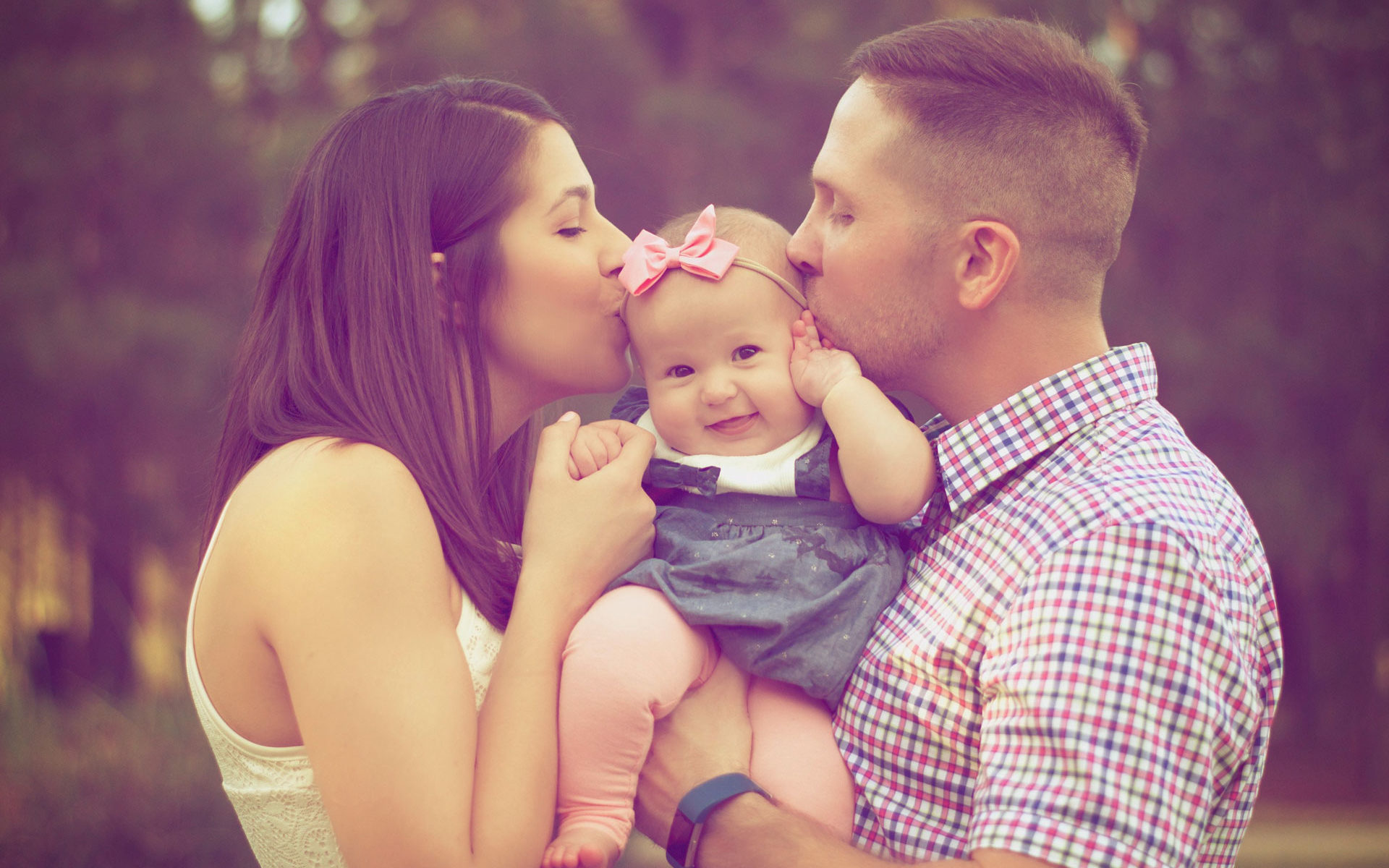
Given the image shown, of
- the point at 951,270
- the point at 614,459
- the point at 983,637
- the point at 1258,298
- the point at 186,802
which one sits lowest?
the point at 186,802

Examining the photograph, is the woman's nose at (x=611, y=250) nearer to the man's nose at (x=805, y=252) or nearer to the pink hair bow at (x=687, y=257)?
the pink hair bow at (x=687, y=257)

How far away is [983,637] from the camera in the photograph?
1820 millimetres

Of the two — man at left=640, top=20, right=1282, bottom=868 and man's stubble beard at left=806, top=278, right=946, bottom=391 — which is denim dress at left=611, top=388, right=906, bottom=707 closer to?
man at left=640, top=20, right=1282, bottom=868

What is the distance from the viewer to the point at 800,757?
1.98 meters

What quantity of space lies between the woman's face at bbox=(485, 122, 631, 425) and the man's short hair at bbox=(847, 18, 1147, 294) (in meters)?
0.76

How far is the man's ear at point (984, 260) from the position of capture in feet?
7.18

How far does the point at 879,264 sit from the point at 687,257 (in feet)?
1.41

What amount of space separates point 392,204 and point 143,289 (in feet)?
18.7

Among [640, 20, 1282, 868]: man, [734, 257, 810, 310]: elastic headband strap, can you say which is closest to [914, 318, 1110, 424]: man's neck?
[640, 20, 1282, 868]: man

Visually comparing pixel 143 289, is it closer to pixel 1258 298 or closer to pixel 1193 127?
pixel 1193 127

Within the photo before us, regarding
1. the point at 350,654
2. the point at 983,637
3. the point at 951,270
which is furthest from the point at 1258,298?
the point at 350,654

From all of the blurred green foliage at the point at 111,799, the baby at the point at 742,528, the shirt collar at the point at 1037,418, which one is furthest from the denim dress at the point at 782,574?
the blurred green foliage at the point at 111,799

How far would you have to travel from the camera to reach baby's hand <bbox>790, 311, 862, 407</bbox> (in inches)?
84.0

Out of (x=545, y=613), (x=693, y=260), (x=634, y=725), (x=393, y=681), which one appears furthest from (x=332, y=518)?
(x=693, y=260)
